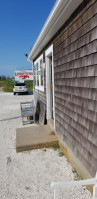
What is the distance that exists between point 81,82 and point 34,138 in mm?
2078

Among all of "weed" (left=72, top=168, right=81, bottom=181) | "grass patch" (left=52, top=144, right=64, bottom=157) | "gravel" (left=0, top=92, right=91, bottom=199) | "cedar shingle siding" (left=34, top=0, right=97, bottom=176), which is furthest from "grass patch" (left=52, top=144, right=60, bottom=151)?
"weed" (left=72, top=168, right=81, bottom=181)

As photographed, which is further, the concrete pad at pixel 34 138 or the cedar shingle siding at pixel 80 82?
the concrete pad at pixel 34 138

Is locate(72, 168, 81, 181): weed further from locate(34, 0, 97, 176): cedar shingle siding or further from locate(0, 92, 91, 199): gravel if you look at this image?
locate(34, 0, 97, 176): cedar shingle siding

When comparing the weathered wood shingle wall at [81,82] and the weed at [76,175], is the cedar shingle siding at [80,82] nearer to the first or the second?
the weathered wood shingle wall at [81,82]

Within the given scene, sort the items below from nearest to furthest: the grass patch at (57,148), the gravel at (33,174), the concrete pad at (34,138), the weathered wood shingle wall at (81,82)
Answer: the weathered wood shingle wall at (81,82), the gravel at (33,174), the grass patch at (57,148), the concrete pad at (34,138)

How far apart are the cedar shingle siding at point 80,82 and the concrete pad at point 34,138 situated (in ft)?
1.69

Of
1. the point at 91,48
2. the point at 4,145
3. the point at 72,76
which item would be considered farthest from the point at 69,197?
the point at 4,145

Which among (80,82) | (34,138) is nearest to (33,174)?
(34,138)

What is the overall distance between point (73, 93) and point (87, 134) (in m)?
0.79

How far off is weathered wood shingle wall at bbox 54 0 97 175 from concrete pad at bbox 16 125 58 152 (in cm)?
53

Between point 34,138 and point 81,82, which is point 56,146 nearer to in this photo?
point 34,138

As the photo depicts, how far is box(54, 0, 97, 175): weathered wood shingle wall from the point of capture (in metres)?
1.97

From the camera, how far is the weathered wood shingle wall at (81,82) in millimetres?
1969

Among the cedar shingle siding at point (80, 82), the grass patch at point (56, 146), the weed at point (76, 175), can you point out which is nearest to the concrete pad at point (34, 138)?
the grass patch at point (56, 146)
